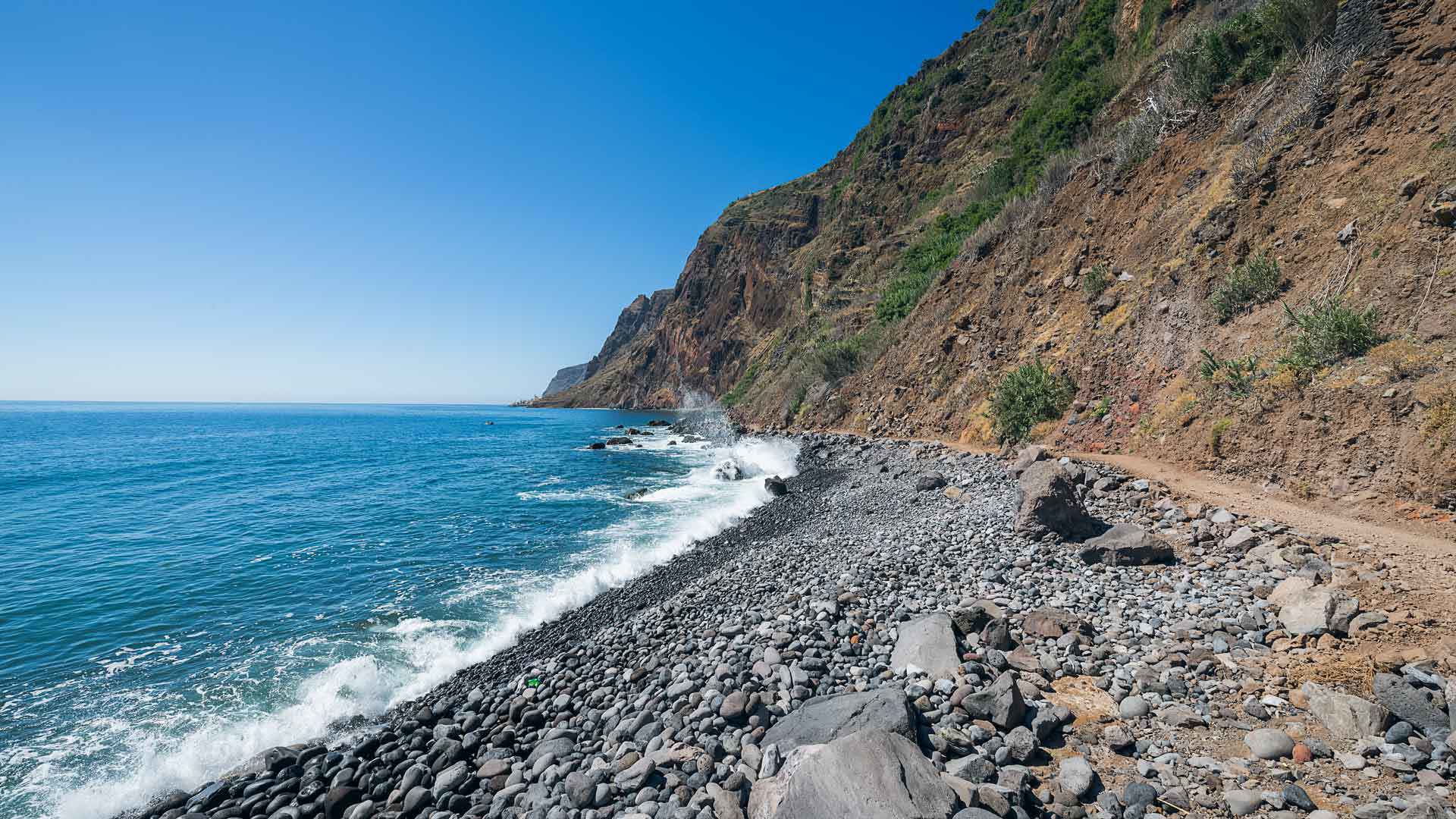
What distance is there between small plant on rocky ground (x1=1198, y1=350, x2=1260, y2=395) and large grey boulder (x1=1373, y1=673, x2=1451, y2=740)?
27.7 ft

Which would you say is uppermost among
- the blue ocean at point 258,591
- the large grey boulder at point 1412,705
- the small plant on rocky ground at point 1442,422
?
the small plant on rocky ground at point 1442,422

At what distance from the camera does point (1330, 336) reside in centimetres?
895

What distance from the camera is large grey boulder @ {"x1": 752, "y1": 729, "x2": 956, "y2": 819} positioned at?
11.0 ft

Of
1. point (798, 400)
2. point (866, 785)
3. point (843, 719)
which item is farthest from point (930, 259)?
point (866, 785)

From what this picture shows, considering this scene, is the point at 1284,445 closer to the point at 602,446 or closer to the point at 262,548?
the point at 262,548

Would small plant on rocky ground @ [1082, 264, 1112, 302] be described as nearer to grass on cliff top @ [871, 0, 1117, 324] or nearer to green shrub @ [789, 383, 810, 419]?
grass on cliff top @ [871, 0, 1117, 324]

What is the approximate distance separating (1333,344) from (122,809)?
18.8 m

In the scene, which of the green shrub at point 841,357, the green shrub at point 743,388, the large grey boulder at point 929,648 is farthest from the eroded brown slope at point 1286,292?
the green shrub at point 743,388

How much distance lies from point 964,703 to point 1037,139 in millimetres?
37200

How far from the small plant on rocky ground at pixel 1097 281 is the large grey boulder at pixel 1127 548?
12.7 metres

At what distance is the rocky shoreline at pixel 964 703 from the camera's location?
3.57 m

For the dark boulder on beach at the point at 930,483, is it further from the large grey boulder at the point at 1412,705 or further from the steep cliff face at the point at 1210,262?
the large grey boulder at the point at 1412,705

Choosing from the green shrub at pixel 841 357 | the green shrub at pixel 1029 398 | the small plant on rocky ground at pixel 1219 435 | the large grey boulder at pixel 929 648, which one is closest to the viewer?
the large grey boulder at pixel 929 648

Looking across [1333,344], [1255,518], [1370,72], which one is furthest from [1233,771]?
[1370,72]
